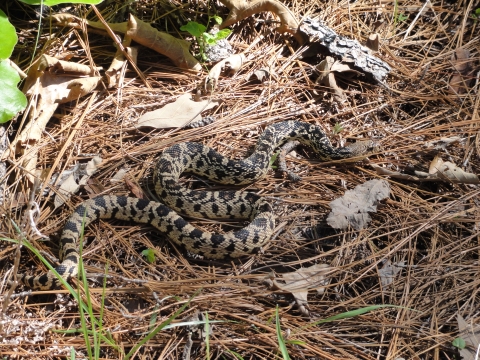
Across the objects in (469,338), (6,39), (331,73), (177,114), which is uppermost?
(6,39)

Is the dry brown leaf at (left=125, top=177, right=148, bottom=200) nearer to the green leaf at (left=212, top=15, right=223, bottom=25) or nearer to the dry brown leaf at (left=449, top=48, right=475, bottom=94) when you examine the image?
the green leaf at (left=212, top=15, right=223, bottom=25)

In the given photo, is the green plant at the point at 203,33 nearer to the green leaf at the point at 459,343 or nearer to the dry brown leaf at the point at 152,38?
the dry brown leaf at the point at 152,38

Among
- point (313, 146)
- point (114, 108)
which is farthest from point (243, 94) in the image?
point (114, 108)

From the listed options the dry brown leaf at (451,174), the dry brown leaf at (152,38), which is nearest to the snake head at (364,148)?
the dry brown leaf at (451,174)

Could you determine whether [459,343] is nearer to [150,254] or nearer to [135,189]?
[150,254]

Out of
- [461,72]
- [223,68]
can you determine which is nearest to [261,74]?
[223,68]

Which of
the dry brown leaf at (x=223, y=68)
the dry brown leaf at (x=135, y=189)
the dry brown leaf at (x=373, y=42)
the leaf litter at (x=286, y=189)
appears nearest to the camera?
the leaf litter at (x=286, y=189)

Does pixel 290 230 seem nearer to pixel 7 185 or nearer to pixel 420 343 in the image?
pixel 420 343
